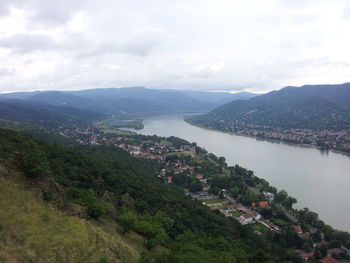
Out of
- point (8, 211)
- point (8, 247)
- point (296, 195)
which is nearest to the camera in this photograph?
point (8, 247)

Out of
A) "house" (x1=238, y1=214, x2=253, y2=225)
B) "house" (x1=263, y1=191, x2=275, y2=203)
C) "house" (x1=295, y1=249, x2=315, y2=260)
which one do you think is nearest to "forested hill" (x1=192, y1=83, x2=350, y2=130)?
"house" (x1=263, y1=191, x2=275, y2=203)

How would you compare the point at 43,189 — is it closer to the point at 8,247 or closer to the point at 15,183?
the point at 15,183

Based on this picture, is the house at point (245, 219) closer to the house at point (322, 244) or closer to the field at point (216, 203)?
the field at point (216, 203)

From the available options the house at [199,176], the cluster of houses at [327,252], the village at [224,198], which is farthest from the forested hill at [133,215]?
the house at [199,176]

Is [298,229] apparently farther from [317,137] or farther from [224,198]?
[317,137]

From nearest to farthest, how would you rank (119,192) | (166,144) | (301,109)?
1. (119,192)
2. (166,144)
3. (301,109)

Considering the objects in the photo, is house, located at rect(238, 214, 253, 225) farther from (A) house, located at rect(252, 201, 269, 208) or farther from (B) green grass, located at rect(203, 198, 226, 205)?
(B) green grass, located at rect(203, 198, 226, 205)

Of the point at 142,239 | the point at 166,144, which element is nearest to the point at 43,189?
the point at 142,239
